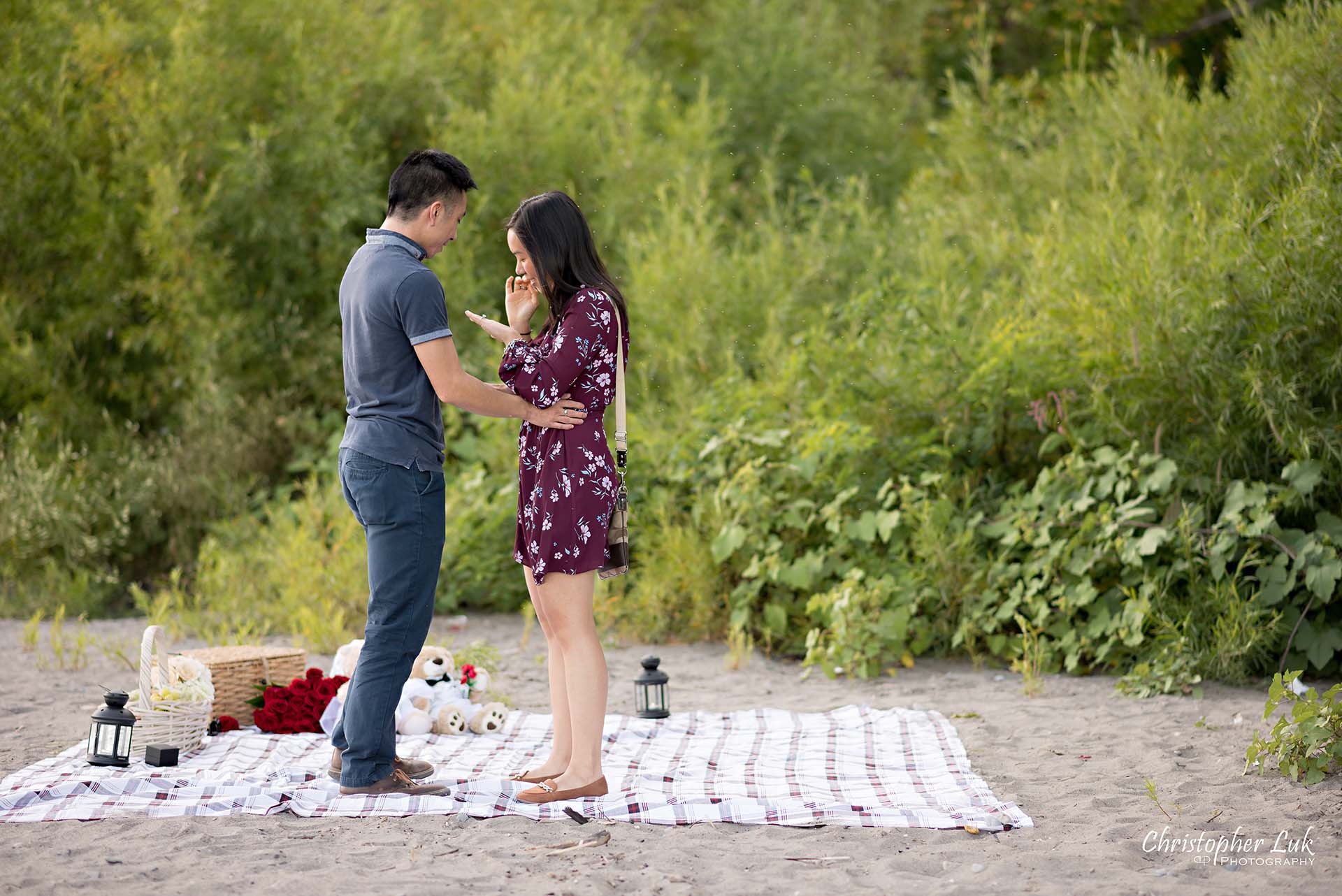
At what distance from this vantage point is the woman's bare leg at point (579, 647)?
10.8 feet

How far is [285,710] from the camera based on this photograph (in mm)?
4266

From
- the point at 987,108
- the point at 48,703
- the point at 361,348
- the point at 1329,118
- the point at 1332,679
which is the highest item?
the point at 987,108

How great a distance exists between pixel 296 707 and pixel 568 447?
1.73 meters

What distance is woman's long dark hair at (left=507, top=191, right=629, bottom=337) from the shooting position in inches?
130

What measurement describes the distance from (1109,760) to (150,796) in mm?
2947

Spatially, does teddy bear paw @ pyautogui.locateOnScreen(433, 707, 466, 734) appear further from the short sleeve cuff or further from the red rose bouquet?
the short sleeve cuff

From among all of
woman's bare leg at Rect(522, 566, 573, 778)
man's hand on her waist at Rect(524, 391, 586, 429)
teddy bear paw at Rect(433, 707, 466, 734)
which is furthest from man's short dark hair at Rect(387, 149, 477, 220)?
teddy bear paw at Rect(433, 707, 466, 734)

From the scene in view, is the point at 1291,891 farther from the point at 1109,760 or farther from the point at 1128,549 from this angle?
the point at 1128,549

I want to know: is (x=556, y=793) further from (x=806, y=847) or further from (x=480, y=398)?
(x=480, y=398)

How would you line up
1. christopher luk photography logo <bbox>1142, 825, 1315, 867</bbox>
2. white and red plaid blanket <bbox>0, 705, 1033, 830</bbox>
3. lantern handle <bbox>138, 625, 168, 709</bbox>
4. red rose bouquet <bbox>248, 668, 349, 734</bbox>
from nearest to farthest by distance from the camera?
christopher luk photography logo <bbox>1142, 825, 1315, 867</bbox> → white and red plaid blanket <bbox>0, 705, 1033, 830</bbox> → lantern handle <bbox>138, 625, 168, 709</bbox> → red rose bouquet <bbox>248, 668, 349, 734</bbox>

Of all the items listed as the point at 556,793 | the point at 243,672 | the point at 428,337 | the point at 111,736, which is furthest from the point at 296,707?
the point at 428,337

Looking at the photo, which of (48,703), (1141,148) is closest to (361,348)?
(48,703)

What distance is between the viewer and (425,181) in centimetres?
332

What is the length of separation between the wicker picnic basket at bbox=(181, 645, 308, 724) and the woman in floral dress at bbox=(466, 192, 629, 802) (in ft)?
5.09
